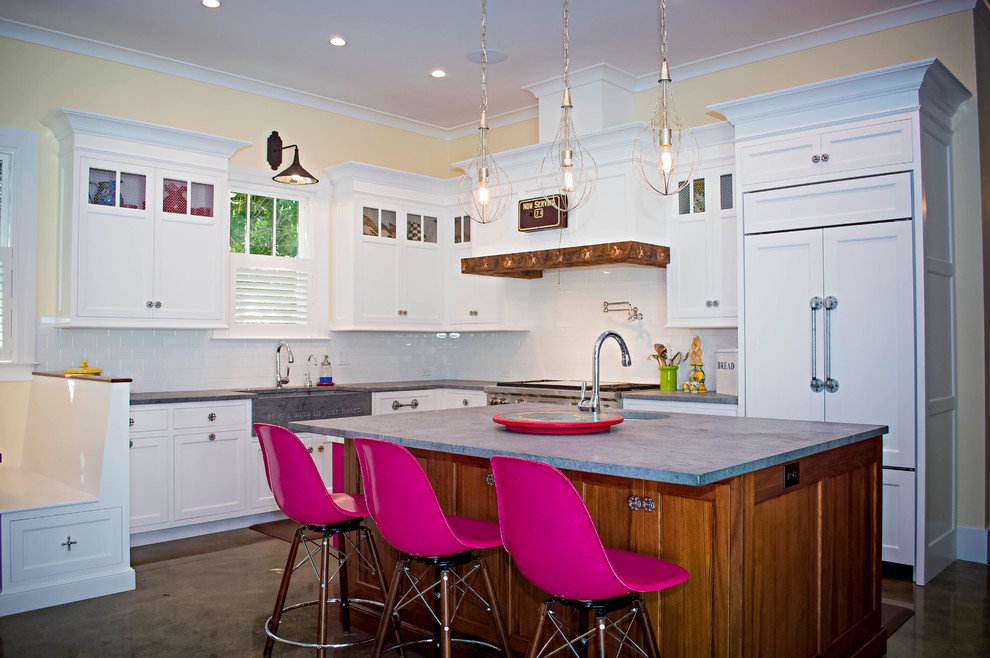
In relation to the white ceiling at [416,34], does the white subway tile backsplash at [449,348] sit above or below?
below

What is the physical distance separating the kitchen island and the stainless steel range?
1.85 m

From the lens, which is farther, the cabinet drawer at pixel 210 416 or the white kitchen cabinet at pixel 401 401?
the white kitchen cabinet at pixel 401 401

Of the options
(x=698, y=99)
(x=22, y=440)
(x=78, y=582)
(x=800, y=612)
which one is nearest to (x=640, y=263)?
(x=698, y=99)

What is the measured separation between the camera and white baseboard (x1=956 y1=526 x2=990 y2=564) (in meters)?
4.54

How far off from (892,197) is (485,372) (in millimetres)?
3840

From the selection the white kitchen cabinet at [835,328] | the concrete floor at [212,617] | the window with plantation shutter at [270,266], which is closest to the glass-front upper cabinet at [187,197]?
the window with plantation shutter at [270,266]

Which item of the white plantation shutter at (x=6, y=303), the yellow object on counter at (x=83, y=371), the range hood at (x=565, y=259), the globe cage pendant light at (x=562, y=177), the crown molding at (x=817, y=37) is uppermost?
the crown molding at (x=817, y=37)

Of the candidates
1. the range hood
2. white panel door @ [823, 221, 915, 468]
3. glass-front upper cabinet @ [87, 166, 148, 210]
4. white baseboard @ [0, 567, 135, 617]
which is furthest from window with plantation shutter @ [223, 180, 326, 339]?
white panel door @ [823, 221, 915, 468]

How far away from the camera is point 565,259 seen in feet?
18.8

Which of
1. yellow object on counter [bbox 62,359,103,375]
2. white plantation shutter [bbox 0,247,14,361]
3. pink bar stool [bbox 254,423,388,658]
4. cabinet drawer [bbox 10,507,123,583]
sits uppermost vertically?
white plantation shutter [bbox 0,247,14,361]

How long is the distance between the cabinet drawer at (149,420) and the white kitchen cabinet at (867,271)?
11.9 feet

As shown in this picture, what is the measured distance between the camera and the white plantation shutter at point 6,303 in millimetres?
4934

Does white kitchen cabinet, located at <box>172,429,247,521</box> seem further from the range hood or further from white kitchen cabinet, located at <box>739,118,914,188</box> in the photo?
white kitchen cabinet, located at <box>739,118,914,188</box>

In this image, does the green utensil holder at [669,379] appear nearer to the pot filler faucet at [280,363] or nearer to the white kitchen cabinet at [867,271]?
the white kitchen cabinet at [867,271]
